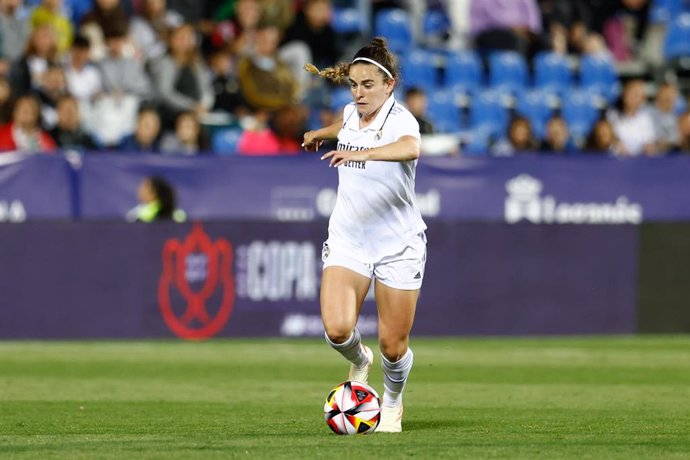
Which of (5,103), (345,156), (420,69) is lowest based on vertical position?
(5,103)

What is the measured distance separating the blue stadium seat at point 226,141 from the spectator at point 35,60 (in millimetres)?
2228

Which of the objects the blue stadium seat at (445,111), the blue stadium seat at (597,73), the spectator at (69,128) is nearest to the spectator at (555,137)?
the blue stadium seat at (445,111)

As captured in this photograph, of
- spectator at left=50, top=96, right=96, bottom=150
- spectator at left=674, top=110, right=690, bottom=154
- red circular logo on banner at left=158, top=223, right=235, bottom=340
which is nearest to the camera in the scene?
red circular logo on banner at left=158, top=223, right=235, bottom=340

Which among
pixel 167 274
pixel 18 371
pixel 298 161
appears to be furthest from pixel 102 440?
pixel 298 161

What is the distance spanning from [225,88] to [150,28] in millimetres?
1653

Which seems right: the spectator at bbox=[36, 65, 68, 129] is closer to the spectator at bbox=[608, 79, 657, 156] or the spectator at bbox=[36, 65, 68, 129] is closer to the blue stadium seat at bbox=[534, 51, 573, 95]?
the blue stadium seat at bbox=[534, 51, 573, 95]

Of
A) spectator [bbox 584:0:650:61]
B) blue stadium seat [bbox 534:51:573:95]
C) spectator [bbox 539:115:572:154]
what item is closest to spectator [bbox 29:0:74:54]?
spectator [bbox 539:115:572:154]

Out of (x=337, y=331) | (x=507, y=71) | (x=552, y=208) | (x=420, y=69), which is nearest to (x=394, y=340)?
(x=337, y=331)

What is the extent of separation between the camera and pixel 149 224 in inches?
642

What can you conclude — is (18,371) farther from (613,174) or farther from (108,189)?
(613,174)

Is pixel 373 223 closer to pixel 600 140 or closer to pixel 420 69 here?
pixel 600 140

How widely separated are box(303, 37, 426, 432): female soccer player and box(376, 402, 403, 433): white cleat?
0.31 meters

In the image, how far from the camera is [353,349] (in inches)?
346

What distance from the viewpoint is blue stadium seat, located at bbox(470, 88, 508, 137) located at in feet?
68.2
